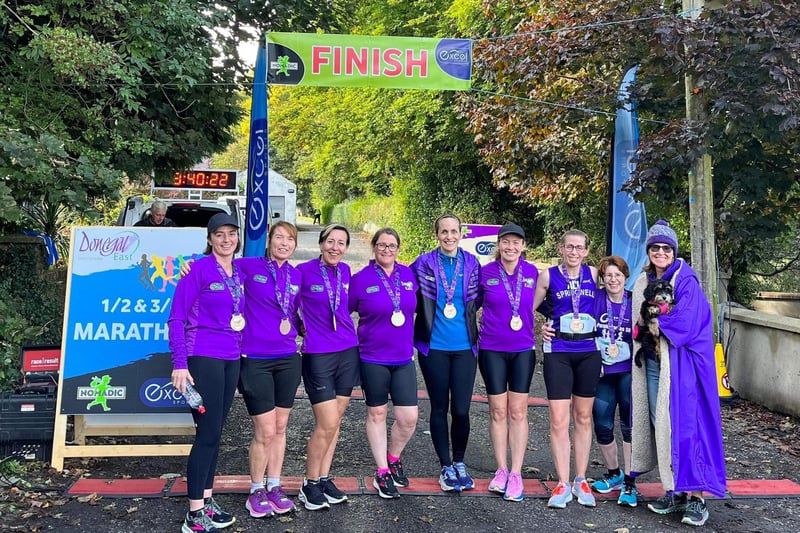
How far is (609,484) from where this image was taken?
4.96m

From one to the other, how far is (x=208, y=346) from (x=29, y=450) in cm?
225

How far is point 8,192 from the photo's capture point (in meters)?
5.25

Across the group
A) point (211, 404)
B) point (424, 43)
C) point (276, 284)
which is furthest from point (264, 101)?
point (211, 404)

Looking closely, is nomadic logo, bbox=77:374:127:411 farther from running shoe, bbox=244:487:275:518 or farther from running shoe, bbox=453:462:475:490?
running shoe, bbox=453:462:475:490

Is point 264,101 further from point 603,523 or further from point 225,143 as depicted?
point 603,523

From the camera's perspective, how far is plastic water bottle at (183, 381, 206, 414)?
155 inches

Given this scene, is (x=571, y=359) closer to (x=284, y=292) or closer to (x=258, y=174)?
(x=284, y=292)

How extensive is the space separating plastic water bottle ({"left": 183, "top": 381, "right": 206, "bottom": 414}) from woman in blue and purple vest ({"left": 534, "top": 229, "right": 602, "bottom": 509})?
2294 mm

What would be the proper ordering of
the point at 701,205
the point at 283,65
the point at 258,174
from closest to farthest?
the point at 258,174
the point at 701,205
the point at 283,65

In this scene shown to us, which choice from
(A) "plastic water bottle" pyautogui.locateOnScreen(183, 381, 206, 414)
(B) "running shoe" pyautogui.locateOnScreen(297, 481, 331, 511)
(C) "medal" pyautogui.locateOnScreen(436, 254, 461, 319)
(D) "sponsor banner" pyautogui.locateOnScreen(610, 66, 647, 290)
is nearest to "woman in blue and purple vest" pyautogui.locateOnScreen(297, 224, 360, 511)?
(B) "running shoe" pyautogui.locateOnScreen(297, 481, 331, 511)

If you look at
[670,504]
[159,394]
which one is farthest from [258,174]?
[670,504]

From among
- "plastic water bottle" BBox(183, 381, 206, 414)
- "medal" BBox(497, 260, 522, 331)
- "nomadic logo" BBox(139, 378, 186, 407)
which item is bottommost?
"nomadic logo" BBox(139, 378, 186, 407)

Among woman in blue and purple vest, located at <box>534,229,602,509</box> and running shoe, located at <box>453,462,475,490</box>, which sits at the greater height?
woman in blue and purple vest, located at <box>534,229,602,509</box>

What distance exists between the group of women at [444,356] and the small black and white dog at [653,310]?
8 centimetres
